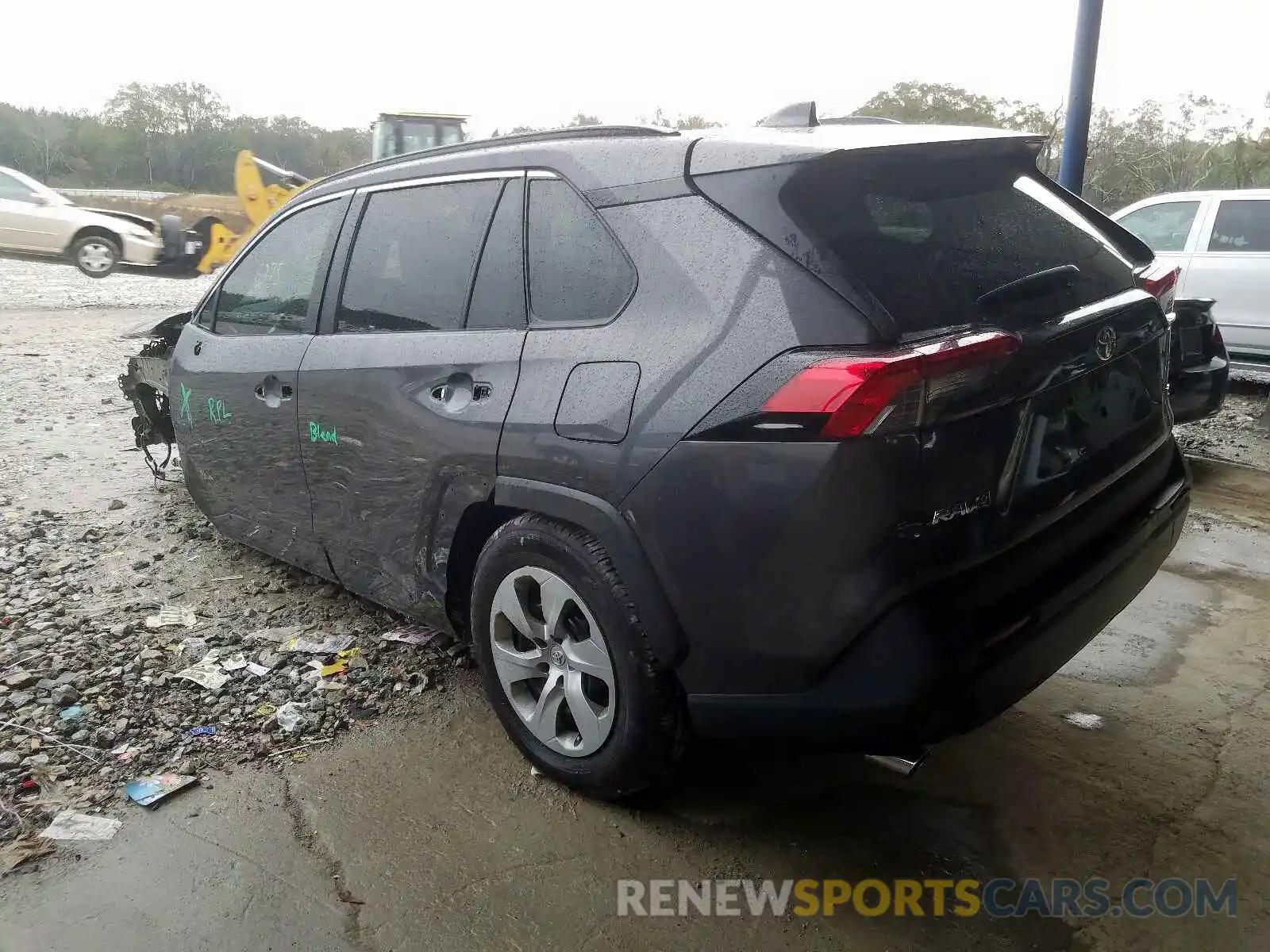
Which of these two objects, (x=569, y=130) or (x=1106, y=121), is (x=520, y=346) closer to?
(x=569, y=130)

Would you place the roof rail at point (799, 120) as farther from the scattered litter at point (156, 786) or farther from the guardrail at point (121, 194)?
the guardrail at point (121, 194)

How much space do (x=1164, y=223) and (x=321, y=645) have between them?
812 centimetres

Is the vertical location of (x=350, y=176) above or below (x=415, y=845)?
A: above

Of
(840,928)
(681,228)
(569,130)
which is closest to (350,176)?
(569,130)

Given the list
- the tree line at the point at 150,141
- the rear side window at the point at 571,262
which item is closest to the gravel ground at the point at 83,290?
the rear side window at the point at 571,262

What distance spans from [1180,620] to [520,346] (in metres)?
2.91

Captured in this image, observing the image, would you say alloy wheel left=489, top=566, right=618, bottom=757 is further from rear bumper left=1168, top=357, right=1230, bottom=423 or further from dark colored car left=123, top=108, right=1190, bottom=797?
rear bumper left=1168, top=357, right=1230, bottom=423

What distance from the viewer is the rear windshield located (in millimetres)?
2105

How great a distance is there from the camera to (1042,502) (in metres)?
→ 2.24

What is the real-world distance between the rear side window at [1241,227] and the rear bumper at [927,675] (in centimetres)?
696

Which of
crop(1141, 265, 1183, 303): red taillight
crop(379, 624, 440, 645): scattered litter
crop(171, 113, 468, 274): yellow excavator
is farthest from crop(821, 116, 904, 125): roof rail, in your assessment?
crop(171, 113, 468, 274): yellow excavator

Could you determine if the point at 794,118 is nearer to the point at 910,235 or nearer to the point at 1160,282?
the point at 910,235

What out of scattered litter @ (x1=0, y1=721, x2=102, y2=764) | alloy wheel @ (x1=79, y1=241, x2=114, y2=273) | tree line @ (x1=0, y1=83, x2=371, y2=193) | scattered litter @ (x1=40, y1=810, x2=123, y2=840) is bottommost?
scattered litter @ (x1=40, y1=810, x2=123, y2=840)

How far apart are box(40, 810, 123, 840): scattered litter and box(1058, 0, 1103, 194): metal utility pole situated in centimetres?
639
